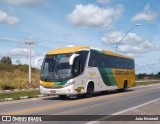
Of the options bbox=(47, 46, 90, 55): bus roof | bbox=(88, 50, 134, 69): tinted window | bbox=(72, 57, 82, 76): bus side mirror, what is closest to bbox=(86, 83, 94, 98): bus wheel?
bbox=(88, 50, 134, 69): tinted window

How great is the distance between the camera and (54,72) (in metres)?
23.0

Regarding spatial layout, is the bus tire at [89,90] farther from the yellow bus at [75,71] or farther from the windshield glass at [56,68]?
the windshield glass at [56,68]

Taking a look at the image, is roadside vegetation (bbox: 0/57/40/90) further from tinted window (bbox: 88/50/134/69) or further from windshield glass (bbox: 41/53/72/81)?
windshield glass (bbox: 41/53/72/81)

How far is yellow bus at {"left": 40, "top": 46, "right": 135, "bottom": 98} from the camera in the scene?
74.8 ft

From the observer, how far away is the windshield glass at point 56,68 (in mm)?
22844

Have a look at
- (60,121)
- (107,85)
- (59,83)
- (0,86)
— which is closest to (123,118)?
(60,121)

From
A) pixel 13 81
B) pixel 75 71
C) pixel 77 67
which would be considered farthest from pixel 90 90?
pixel 13 81

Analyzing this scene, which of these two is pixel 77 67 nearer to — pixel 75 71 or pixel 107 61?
pixel 75 71

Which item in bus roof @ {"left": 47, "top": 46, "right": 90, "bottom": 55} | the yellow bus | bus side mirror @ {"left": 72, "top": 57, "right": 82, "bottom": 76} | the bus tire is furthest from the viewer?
the bus tire

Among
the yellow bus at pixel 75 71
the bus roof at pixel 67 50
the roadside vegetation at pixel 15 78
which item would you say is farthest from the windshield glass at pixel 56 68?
the roadside vegetation at pixel 15 78

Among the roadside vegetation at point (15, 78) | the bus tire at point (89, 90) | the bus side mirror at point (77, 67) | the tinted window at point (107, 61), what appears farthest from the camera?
the roadside vegetation at point (15, 78)

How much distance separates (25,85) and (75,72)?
26.0m

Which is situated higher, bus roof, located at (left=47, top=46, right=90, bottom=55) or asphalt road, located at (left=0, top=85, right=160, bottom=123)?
bus roof, located at (left=47, top=46, right=90, bottom=55)

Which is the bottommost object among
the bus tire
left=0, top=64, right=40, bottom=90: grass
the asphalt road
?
the asphalt road
